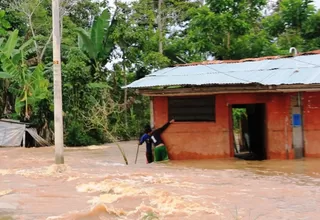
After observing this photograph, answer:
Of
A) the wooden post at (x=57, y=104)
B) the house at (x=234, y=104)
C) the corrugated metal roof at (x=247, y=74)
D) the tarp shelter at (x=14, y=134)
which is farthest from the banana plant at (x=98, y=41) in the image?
the wooden post at (x=57, y=104)

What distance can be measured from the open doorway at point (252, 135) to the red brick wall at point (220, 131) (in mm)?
759

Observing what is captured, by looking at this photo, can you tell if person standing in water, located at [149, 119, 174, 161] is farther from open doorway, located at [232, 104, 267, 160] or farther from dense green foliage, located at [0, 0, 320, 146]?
dense green foliage, located at [0, 0, 320, 146]

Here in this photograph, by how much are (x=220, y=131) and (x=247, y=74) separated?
178 cm

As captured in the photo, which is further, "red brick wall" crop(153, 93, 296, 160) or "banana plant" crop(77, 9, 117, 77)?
"banana plant" crop(77, 9, 117, 77)

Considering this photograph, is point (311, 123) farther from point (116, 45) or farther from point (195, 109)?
point (116, 45)

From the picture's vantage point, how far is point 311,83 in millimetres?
11102

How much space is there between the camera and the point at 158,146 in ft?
43.3

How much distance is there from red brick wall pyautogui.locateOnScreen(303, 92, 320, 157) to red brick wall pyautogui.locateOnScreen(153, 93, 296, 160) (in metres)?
0.45

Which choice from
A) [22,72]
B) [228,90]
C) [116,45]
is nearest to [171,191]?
[228,90]

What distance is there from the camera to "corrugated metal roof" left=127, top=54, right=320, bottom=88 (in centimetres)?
1180

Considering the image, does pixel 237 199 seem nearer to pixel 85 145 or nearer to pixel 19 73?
pixel 19 73

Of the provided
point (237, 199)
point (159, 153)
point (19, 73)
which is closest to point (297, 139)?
point (159, 153)

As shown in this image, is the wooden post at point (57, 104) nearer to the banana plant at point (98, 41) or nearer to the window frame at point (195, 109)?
the window frame at point (195, 109)

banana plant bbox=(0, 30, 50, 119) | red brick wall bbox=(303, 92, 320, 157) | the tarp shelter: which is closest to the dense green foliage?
banana plant bbox=(0, 30, 50, 119)
